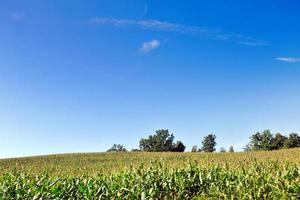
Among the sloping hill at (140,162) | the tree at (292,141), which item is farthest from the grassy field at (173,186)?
the tree at (292,141)

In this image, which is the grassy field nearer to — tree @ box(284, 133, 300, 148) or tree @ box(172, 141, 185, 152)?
tree @ box(172, 141, 185, 152)

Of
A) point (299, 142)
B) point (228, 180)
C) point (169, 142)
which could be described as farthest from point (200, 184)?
point (299, 142)

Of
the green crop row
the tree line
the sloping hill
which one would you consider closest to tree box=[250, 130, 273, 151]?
the tree line

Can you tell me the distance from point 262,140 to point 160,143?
2106cm

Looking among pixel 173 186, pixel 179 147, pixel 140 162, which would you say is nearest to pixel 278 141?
pixel 179 147

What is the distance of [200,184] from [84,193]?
3754 millimetres

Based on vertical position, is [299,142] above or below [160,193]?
above

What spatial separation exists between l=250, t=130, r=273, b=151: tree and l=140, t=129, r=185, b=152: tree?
15837mm

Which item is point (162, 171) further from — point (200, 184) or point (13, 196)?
point (13, 196)

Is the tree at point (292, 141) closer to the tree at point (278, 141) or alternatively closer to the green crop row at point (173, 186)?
the tree at point (278, 141)

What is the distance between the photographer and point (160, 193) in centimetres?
1348

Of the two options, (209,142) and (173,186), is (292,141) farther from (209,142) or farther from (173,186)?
(173,186)

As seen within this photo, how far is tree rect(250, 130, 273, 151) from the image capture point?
298 feet

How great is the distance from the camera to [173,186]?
13.9m
